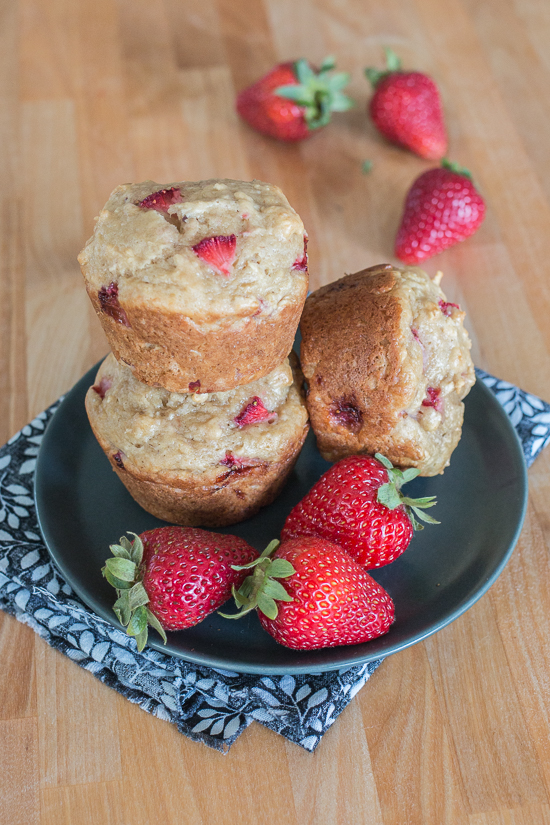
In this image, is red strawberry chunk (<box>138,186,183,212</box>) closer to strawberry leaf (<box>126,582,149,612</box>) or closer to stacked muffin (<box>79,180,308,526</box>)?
stacked muffin (<box>79,180,308,526</box>)

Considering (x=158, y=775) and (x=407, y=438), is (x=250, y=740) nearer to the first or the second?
(x=158, y=775)

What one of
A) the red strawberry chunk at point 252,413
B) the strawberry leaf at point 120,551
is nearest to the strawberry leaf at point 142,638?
the strawberry leaf at point 120,551

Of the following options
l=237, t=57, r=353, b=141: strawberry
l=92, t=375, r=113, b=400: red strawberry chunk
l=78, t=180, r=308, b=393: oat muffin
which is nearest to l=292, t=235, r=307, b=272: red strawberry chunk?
l=78, t=180, r=308, b=393: oat muffin

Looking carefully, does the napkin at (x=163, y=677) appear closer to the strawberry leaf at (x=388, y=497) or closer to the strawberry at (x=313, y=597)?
the strawberry at (x=313, y=597)

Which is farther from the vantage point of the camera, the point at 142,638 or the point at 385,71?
the point at 385,71

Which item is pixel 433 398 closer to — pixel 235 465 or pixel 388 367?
pixel 388 367

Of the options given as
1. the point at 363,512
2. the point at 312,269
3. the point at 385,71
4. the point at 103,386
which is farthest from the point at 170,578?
the point at 385,71
